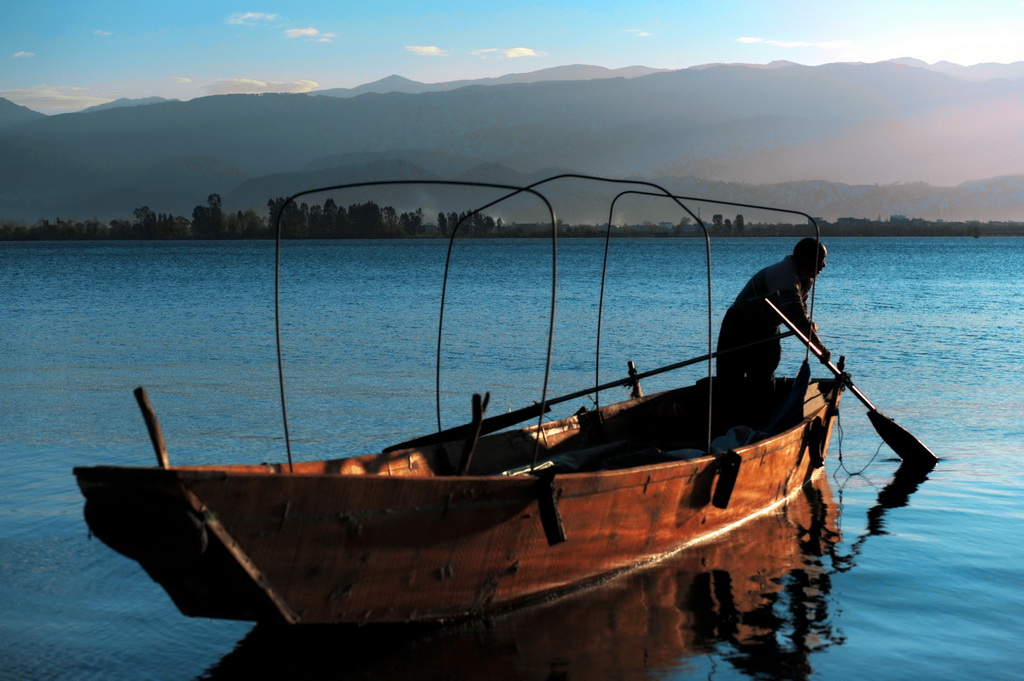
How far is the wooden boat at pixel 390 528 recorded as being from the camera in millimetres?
4656

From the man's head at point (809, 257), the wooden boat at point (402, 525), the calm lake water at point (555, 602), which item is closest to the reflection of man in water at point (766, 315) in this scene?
the man's head at point (809, 257)

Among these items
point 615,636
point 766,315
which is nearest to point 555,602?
point 615,636

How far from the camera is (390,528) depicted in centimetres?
516

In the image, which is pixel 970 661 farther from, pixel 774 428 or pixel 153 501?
pixel 153 501

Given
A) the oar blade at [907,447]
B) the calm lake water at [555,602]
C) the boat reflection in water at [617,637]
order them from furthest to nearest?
the oar blade at [907,447], the calm lake water at [555,602], the boat reflection in water at [617,637]

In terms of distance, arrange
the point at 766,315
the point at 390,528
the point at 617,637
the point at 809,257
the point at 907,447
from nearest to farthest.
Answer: the point at 390,528, the point at 617,637, the point at 809,257, the point at 766,315, the point at 907,447

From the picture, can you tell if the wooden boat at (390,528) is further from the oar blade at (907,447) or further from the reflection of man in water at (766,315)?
the oar blade at (907,447)

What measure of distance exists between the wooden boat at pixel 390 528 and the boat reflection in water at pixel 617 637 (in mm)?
213

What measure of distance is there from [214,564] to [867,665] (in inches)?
150

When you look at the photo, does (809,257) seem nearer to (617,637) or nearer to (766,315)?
(766,315)

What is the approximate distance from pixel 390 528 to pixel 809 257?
19.7ft

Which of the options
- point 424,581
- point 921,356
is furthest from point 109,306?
point 424,581

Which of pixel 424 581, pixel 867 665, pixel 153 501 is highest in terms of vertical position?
pixel 153 501

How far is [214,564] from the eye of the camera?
15.8 ft
